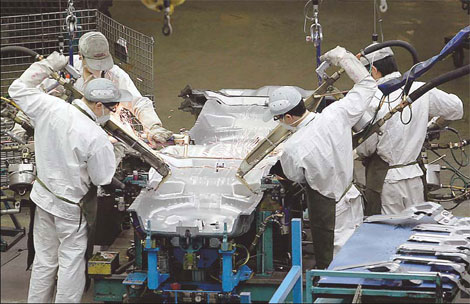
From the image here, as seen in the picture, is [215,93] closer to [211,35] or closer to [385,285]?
[385,285]

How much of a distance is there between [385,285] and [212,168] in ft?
7.93

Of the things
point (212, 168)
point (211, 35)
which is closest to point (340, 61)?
point (212, 168)

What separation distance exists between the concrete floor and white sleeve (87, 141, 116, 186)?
5.15 metres

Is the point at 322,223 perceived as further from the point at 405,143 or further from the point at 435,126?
the point at 435,126

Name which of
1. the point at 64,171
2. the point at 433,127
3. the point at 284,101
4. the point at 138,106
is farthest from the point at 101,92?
the point at 433,127

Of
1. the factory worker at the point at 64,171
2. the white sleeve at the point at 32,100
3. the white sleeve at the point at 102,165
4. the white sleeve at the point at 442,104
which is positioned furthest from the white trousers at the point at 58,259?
the white sleeve at the point at 442,104

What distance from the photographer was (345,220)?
7.66 metres

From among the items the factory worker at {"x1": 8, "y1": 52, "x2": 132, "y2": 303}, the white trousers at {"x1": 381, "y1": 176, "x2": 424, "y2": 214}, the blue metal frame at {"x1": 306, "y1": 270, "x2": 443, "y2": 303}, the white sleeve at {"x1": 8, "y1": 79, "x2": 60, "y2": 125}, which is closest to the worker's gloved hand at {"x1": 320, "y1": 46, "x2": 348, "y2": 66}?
the white trousers at {"x1": 381, "y1": 176, "x2": 424, "y2": 214}

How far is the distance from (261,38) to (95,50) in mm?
7310

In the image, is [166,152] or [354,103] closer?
[354,103]

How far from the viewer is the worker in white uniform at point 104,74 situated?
8.20m

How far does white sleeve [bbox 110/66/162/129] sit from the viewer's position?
8.80 m

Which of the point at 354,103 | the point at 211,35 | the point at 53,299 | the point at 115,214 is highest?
the point at 211,35

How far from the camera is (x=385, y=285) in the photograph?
5898mm
